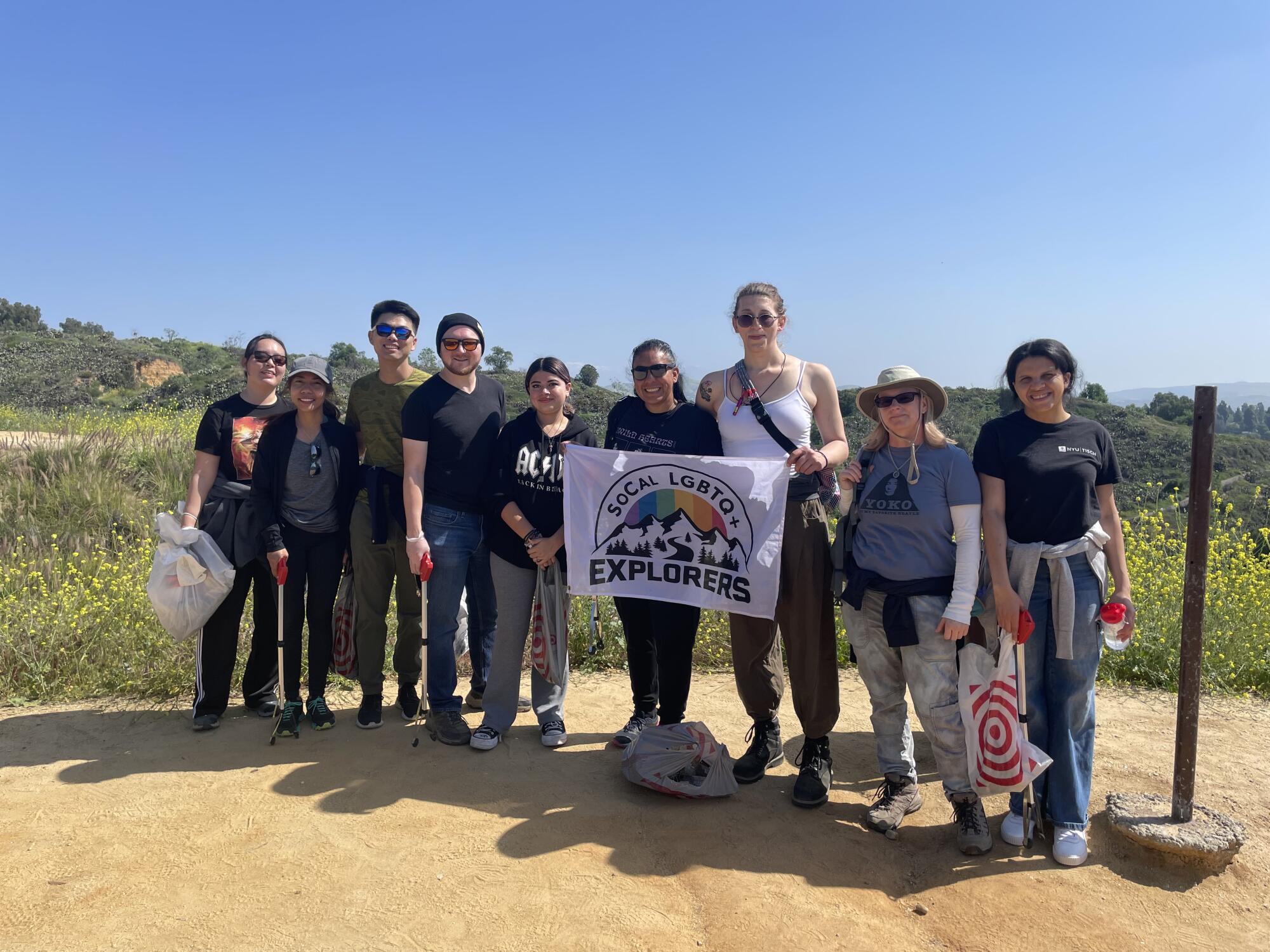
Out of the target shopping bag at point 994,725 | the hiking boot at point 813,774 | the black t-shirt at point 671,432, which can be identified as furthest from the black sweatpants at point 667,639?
the target shopping bag at point 994,725

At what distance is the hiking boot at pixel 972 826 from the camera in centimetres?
359

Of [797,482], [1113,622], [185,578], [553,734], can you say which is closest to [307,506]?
[185,578]

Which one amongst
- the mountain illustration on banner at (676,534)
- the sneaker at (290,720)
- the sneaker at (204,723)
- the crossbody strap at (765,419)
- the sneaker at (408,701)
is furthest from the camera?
the sneaker at (408,701)

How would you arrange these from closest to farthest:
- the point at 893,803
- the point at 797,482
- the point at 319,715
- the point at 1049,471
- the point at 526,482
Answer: the point at 1049,471
the point at 893,803
the point at 797,482
the point at 526,482
the point at 319,715

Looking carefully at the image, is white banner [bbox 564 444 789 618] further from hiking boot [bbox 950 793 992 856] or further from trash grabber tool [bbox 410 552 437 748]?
hiking boot [bbox 950 793 992 856]

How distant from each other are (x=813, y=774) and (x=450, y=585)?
2.17 metres

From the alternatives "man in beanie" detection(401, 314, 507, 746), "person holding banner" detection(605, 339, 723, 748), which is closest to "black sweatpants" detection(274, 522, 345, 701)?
"man in beanie" detection(401, 314, 507, 746)

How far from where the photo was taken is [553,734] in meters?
4.73

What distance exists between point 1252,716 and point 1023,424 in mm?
3552

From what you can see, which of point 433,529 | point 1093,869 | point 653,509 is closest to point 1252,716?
point 1093,869

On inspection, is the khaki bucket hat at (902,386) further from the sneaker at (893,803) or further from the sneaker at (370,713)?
the sneaker at (370,713)

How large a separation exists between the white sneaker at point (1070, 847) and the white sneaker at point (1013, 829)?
11 cm

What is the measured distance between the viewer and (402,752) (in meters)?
4.58

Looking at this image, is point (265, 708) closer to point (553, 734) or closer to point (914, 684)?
point (553, 734)
